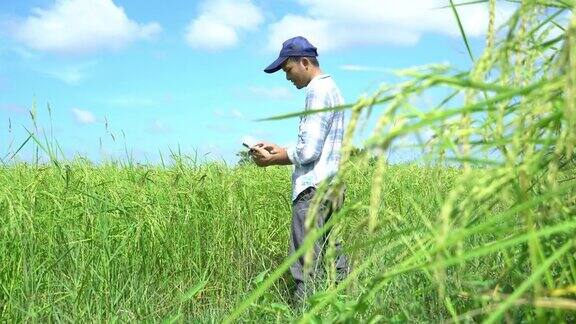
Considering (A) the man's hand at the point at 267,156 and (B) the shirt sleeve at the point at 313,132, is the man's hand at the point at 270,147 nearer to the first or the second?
(A) the man's hand at the point at 267,156

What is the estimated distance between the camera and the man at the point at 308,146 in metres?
3.82

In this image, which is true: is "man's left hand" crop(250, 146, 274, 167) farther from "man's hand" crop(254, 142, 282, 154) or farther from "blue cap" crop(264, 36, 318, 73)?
"blue cap" crop(264, 36, 318, 73)

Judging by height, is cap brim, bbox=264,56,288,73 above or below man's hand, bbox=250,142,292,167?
above

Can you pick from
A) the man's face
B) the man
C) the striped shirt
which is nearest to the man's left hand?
the man

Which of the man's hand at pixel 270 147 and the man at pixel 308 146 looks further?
the man's hand at pixel 270 147

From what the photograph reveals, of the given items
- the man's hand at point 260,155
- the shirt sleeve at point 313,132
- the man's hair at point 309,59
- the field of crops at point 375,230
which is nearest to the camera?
the field of crops at point 375,230

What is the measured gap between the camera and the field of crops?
A: 1.00 m

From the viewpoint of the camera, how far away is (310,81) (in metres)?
4.00

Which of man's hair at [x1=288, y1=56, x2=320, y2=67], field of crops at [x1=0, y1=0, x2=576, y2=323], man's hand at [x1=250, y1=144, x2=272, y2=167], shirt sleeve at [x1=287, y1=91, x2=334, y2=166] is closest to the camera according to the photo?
field of crops at [x1=0, y1=0, x2=576, y2=323]

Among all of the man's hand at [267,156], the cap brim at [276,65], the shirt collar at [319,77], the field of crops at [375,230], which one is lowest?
the field of crops at [375,230]

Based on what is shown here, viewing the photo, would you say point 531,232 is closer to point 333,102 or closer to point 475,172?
point 475,172

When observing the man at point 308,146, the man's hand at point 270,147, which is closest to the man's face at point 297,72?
the man at point 308,146

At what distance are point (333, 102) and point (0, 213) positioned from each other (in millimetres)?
1669

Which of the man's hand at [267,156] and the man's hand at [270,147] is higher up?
the man's hand at [270,147]
